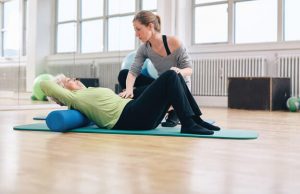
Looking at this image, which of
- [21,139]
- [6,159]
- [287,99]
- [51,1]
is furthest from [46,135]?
[287,99]

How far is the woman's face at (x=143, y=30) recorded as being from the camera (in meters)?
2.68

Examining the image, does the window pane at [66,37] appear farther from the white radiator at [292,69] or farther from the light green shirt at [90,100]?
the light green shirt at [90,100]

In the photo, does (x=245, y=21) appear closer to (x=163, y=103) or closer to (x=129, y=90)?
(x=129, y=90)

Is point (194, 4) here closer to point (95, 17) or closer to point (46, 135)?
point (95, 17)

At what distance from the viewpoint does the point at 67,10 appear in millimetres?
5641

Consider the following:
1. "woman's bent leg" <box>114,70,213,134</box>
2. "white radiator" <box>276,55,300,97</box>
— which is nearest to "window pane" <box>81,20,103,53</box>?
"white radiator" <box>276,55,300,97</box>

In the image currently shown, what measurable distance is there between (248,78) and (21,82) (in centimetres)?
306

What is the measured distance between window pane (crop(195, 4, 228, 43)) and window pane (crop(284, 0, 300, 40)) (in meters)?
0.95

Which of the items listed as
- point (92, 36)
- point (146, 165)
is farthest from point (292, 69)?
point (146, 165)

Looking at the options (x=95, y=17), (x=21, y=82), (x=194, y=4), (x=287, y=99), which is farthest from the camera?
(x=194, y=4)

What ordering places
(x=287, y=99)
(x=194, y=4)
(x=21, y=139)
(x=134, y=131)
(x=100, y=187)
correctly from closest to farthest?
(x=100, y=187), (x=21, y=139), (x=134, y=131), (x=287, y=99), (x=194, y=4)

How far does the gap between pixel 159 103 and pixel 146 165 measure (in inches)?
37.6

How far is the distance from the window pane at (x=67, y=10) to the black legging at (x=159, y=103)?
336 centimetres

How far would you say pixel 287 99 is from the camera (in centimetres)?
548
